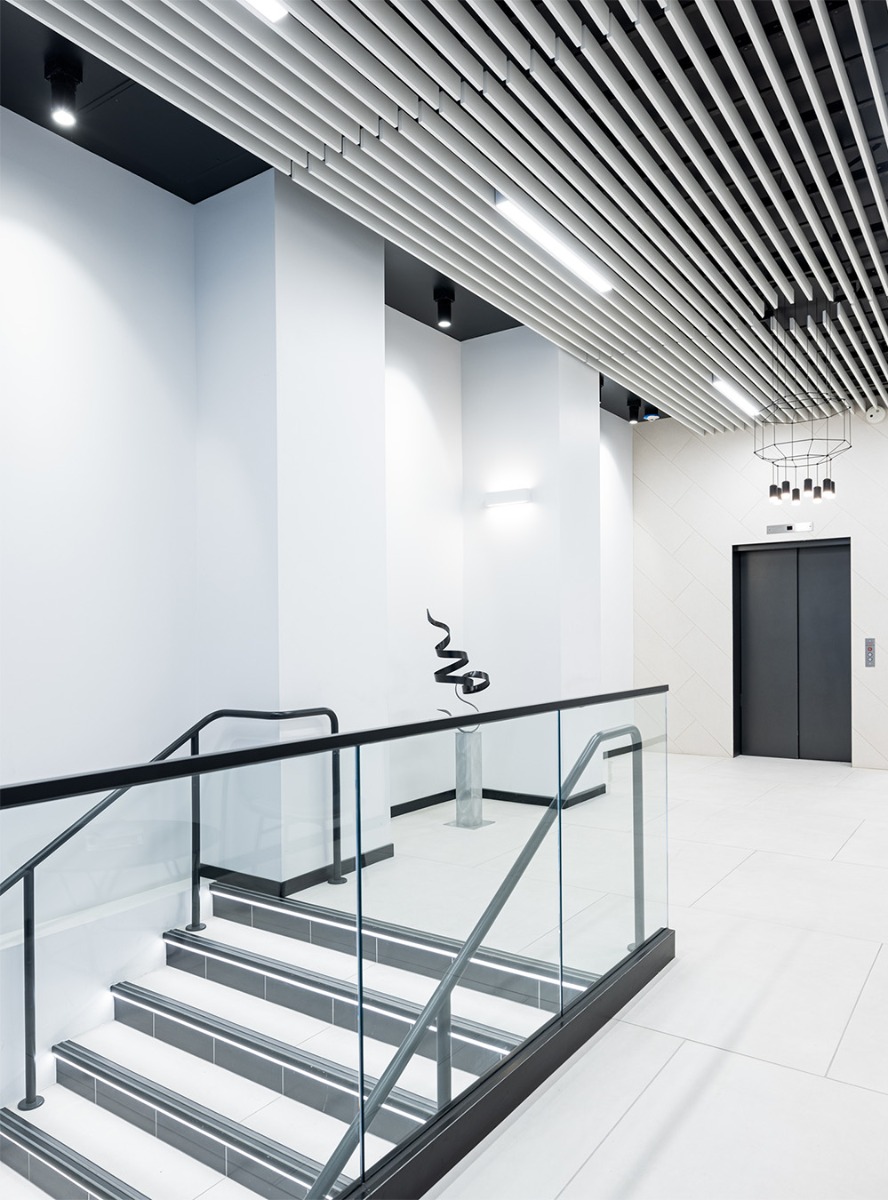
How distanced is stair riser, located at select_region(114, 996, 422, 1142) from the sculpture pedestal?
0.72 meters

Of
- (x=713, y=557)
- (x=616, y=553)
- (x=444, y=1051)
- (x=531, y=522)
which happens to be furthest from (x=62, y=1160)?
(x=713, y=557)

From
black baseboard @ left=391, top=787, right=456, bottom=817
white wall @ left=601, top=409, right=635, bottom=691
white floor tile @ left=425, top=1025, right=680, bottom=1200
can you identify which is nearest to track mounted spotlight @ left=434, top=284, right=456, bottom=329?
white wall @ left=601, top=409, right=635, bottom=691

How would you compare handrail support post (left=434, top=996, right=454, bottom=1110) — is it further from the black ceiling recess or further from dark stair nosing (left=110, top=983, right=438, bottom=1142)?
the black ceiling recess

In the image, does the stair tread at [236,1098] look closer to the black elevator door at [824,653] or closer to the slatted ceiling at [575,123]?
the slatted ceiling at [575,123]

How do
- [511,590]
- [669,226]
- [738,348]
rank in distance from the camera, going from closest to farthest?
[669,226] → [738,348] → [511,590]

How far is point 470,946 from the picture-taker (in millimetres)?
2406

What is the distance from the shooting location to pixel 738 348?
6.20 meters

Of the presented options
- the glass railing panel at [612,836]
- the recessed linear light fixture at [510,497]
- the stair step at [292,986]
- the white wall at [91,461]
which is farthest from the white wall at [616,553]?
the stair step at [292,986]

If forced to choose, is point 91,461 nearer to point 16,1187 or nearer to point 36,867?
point 36,867

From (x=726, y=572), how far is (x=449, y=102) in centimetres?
644

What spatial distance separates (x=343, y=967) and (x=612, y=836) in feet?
5.08

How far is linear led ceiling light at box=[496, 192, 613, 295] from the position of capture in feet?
13.2

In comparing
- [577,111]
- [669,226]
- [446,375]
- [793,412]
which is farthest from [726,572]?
[577,111]

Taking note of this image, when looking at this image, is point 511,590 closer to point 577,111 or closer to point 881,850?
point 881,850
